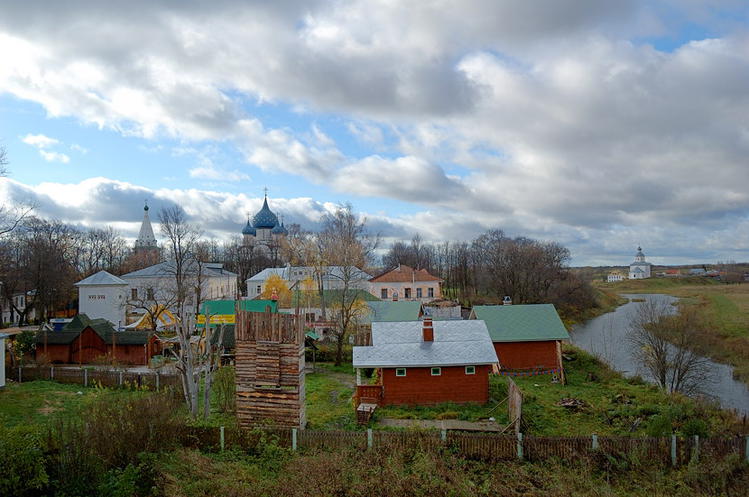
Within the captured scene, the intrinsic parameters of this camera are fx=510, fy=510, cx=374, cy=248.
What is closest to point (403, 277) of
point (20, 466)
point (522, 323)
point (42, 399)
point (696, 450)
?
point (522, 323)

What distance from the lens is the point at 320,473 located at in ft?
37.4

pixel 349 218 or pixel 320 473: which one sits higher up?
pixel 349 218

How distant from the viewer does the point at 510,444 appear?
12977mm

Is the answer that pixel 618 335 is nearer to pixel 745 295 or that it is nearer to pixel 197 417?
pixel 197 417

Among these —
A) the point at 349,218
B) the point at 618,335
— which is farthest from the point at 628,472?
the point at 618,335

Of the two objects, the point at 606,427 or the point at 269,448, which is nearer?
the point at 269,448

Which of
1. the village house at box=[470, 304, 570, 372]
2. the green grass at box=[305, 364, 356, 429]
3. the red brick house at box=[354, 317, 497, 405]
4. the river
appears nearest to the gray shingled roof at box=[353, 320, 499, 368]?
the red brick house at box=[354, 317, 497, 405]

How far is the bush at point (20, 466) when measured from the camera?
384 inches

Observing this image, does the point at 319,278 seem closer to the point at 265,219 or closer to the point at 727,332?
the point at 727,332

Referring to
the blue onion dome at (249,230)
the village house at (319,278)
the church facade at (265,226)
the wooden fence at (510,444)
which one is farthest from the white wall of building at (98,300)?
the blue onion dome at (249,230)

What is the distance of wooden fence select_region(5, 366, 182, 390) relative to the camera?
22250mm

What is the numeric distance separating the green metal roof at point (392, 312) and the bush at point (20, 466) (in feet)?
87.8

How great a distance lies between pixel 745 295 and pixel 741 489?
71.7 m

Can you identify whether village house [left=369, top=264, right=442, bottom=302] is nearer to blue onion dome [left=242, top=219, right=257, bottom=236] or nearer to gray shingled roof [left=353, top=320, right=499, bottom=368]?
gray shingled roof [left=353, top=320, right=499, bottom=368]
